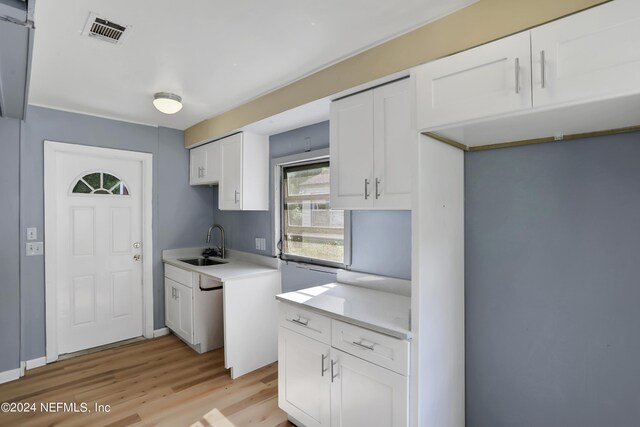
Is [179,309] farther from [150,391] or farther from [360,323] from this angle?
[360,323]

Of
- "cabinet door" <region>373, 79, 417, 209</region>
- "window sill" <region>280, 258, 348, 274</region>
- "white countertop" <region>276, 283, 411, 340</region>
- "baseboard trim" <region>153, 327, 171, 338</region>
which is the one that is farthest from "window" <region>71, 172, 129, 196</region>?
"cabinet door" <region>373, 79, 417, 209</region>

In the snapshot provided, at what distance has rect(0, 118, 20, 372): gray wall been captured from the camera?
9.21ft

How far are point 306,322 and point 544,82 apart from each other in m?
1.68

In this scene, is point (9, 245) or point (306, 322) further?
point (9, 245)

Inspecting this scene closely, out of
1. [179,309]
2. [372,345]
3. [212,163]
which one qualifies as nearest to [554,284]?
[372,345]

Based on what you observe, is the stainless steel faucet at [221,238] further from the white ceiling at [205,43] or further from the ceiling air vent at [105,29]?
the ceiling air vent at [105,29]

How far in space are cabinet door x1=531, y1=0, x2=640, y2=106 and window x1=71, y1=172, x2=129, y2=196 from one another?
149 inches

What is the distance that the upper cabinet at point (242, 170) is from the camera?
10.4ft

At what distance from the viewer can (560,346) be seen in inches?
62.9

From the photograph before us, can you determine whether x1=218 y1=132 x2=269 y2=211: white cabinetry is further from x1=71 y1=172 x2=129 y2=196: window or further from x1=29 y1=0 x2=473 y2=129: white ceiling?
x1=71 y1=172 x2=129 y2=196: window

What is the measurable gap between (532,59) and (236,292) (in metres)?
2.57

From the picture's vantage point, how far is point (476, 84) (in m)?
1.38

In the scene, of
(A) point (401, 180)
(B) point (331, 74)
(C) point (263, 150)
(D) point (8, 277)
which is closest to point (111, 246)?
(D) point (8, 277)

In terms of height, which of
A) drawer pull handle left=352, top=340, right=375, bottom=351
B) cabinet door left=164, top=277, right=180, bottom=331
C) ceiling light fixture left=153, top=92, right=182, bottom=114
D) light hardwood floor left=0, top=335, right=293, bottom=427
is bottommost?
light hardwood floor left=0, top=335, right=293, bottom=427
